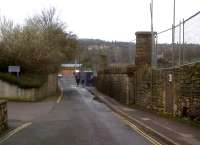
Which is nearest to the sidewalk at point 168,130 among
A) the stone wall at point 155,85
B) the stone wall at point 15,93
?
the stone wall at point 155,85

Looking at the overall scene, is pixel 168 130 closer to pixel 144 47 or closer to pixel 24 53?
pixel 144 47

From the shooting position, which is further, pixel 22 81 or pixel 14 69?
pixel 14 69

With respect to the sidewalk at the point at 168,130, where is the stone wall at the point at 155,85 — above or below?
above

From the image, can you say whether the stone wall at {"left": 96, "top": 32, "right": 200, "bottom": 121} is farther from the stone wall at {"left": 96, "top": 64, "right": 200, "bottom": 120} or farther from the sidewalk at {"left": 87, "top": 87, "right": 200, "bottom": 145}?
the sidewalk at {"left": 87, "top": 87, "right": 200, "bottom": 145}

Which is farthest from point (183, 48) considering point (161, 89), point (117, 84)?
point (117, 84)

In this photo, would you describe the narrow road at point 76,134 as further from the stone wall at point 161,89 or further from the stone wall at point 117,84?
the stone wall at point 117,84

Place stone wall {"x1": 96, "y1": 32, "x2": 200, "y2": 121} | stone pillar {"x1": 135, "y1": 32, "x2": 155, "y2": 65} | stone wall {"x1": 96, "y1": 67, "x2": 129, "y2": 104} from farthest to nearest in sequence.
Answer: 1. stone wall {"x1": 96, "y1": 67, "x2": 129, "y2": 104}
2. stone pillar {"x1": 135, "y1": 32, "x2": 155, "y2": 65}
3. stone wall {"x1": 96, "y1": 32, "x2": 200, "y2": 121}

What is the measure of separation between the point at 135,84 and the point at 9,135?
1742 centimetres

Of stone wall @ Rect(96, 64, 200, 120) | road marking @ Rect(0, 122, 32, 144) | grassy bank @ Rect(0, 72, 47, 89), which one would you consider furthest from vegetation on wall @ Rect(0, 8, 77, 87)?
road marking @ Rect(0, 122, 32, 144)

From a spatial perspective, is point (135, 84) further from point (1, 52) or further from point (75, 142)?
point (75, 142)

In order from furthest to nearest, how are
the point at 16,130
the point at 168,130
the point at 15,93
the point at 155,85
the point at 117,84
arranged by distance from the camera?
the point at 15,93 < the point at 117,84 < the point at 155,85 < the point at 16,130 < the point at 168,130

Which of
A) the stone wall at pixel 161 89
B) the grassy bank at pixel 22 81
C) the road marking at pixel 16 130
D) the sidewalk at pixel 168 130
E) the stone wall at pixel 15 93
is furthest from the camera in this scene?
the grassy bank at pixel 22 81

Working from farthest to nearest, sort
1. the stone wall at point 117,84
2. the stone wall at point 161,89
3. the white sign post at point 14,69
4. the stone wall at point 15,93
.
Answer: the white sign post at point 14,69 → the stone wall at point 15,93 → the stone wall at point 117,84 → the stone wall at point 161,89

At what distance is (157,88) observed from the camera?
28109mm
